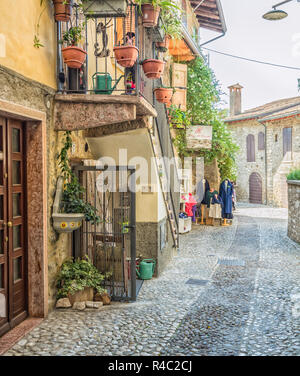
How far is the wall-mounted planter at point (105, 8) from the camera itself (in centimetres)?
504

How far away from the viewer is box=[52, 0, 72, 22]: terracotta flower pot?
4.76 meters

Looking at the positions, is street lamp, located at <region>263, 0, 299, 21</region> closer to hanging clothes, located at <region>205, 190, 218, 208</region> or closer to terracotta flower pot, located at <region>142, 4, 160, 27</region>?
terracotta flower pot, located at <region>142, 4, 160, 27</region>

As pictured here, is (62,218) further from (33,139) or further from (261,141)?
(261,141)

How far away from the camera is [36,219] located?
4.81 m

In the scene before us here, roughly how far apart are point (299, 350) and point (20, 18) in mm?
4471

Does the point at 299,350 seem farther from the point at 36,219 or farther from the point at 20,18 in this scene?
the point at 20,18

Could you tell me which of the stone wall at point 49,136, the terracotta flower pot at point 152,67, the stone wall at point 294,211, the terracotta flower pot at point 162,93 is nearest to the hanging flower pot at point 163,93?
the terracotta flower pot at point 162,93

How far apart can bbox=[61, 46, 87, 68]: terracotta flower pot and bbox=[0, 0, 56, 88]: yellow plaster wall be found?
19 cm

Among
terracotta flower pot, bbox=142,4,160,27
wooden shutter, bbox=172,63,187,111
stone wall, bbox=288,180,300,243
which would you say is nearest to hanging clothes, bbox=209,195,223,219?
stone wall, bbox=288,180,300,243

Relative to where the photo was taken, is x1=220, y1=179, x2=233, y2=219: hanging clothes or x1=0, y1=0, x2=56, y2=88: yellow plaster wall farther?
x1=220, y1=179, x2=233, y2=219: hanging clothes

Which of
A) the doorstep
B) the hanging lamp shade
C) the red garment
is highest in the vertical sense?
the hanging lamp shade

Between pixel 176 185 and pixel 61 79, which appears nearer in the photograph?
pixel 61 79

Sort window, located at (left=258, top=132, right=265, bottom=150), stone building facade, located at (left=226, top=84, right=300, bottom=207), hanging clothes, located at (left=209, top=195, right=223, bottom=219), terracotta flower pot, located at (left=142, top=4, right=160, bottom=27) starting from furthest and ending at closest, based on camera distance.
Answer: window, located at (left=258, top=132, right=265, bottom=150)
stone building facade, located at (left=226, top=84, right=300, bottom=207)
hanging clothes, located at (left=209, top=195, right=223, bottom=219)
terracotta flower pot, located at (left=142, top=4, right=160, bottom=27)
